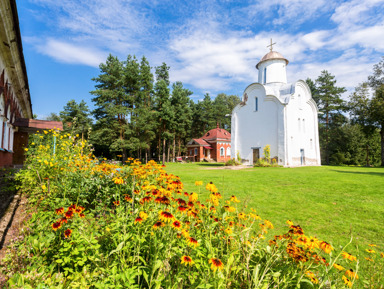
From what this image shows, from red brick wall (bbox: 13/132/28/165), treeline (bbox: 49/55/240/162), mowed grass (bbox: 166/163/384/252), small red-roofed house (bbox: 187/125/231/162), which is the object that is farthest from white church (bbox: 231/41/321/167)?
red brick wall (bbox: 13/132/28/165)

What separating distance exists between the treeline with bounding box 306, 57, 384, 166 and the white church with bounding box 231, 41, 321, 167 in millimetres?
5516

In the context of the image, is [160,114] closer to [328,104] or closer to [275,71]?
[275,71]

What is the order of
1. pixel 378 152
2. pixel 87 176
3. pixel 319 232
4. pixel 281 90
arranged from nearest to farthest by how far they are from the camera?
pixel 319 232 → pixel 87 176 → pixel 281 90 → pixel 378 152

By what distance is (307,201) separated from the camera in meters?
5.80

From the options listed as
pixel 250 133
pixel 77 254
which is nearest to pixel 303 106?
pixel 250 133

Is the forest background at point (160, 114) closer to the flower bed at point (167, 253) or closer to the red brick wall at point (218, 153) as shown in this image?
the red brick wall at point (218, 153)

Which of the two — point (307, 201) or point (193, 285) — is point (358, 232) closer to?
point (307, 201)

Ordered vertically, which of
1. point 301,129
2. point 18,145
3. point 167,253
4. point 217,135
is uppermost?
Result: point 217,135

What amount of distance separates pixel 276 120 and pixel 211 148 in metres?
19.2

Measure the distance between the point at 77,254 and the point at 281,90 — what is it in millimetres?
23983

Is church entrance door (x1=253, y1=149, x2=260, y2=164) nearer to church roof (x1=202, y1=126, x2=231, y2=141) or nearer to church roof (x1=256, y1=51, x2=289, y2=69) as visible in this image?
church roof (x1=256, y1=51, x2=289, y2=69)

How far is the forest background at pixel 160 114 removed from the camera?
26.2m

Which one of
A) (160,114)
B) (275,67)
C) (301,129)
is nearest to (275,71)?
(275,67)

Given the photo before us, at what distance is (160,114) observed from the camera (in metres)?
30.7
